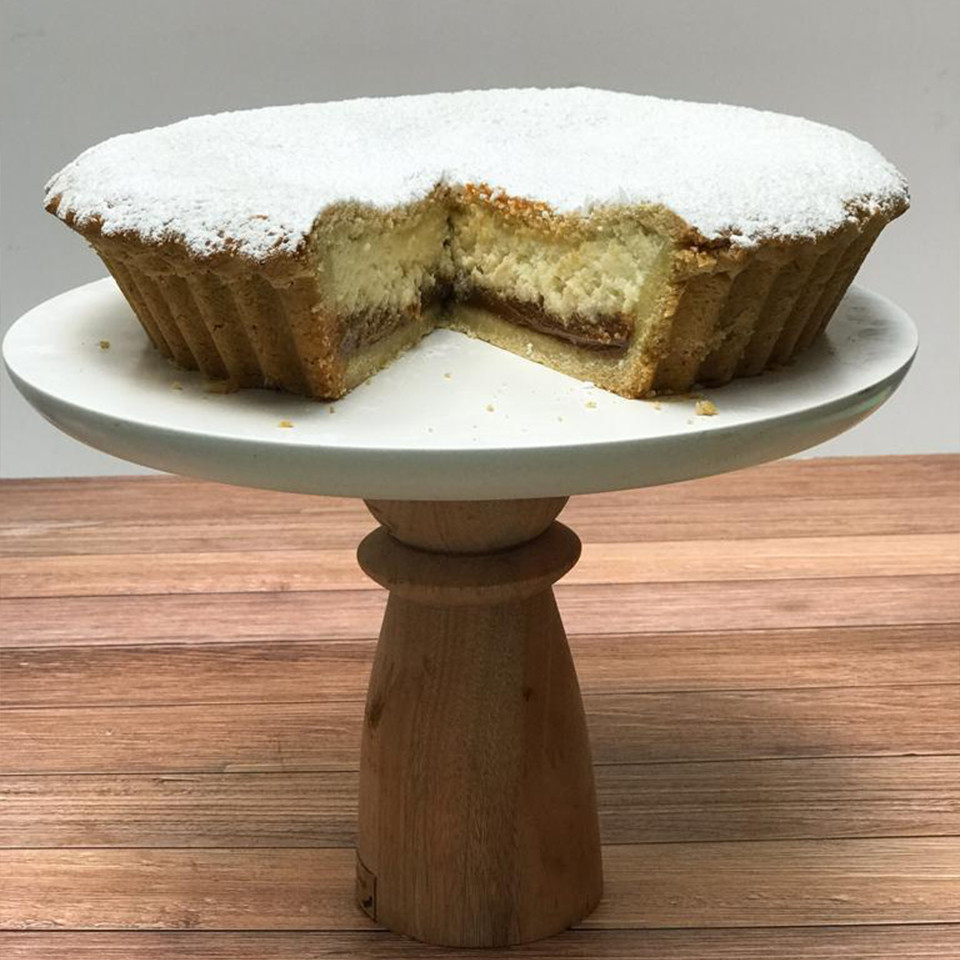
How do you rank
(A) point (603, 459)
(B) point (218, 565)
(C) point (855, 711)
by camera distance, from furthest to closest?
1. (B) point (218, 565)
2. (C) point (855, 711)
3. (A) point (603, 459)

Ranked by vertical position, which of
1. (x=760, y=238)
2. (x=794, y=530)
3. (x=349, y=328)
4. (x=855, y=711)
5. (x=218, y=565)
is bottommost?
(x=218, y=565)

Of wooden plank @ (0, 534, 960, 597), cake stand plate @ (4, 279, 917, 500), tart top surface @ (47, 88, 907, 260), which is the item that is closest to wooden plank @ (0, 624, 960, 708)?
wooden plank @ (0, 534, 960, 597)

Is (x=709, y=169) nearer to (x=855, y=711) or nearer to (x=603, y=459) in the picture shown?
(x=603, y=459)

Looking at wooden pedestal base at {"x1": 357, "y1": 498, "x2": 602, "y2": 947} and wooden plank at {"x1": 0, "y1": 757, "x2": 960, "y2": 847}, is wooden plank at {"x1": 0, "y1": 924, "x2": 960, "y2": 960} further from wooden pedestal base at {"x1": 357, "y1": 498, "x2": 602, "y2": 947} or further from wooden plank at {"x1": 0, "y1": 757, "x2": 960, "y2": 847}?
wooden plank at {"x1": 0, "y1": 757, "x2": 960, "y2": 847}

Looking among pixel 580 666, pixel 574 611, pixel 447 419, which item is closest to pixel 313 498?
pixel 574 611

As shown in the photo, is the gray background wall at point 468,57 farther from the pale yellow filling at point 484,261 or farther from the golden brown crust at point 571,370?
the golden brown crust at point 571,370

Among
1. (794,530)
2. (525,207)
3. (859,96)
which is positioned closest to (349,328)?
(525,207)
